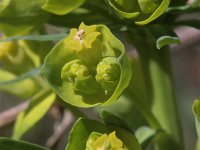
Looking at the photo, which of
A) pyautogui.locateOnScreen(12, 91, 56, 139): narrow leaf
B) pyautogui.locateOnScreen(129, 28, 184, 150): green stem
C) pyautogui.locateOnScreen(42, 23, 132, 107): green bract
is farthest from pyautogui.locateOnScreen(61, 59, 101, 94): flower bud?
pyautogui.locateOnScreen(12, 91, 56, 139): narrow leaf

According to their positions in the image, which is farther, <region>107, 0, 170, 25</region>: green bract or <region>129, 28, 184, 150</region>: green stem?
<region>129, 28, 184, 150</region>: green stem

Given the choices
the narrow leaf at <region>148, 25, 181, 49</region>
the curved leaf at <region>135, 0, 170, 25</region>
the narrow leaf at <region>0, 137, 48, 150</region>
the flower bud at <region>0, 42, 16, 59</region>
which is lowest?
the flower bud at <region>0, 42, 16, 59</region>

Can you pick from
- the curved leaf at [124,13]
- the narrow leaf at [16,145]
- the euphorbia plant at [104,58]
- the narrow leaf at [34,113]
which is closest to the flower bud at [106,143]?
the euphorbia plant at [104,58]

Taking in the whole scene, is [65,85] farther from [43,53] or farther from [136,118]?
[136,118]

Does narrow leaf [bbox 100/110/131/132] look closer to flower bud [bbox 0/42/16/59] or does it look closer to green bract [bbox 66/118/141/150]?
green bract [bbox 66/118/141/150]

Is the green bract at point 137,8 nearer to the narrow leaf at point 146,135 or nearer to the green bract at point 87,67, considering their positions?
the green bract at point 87,67
